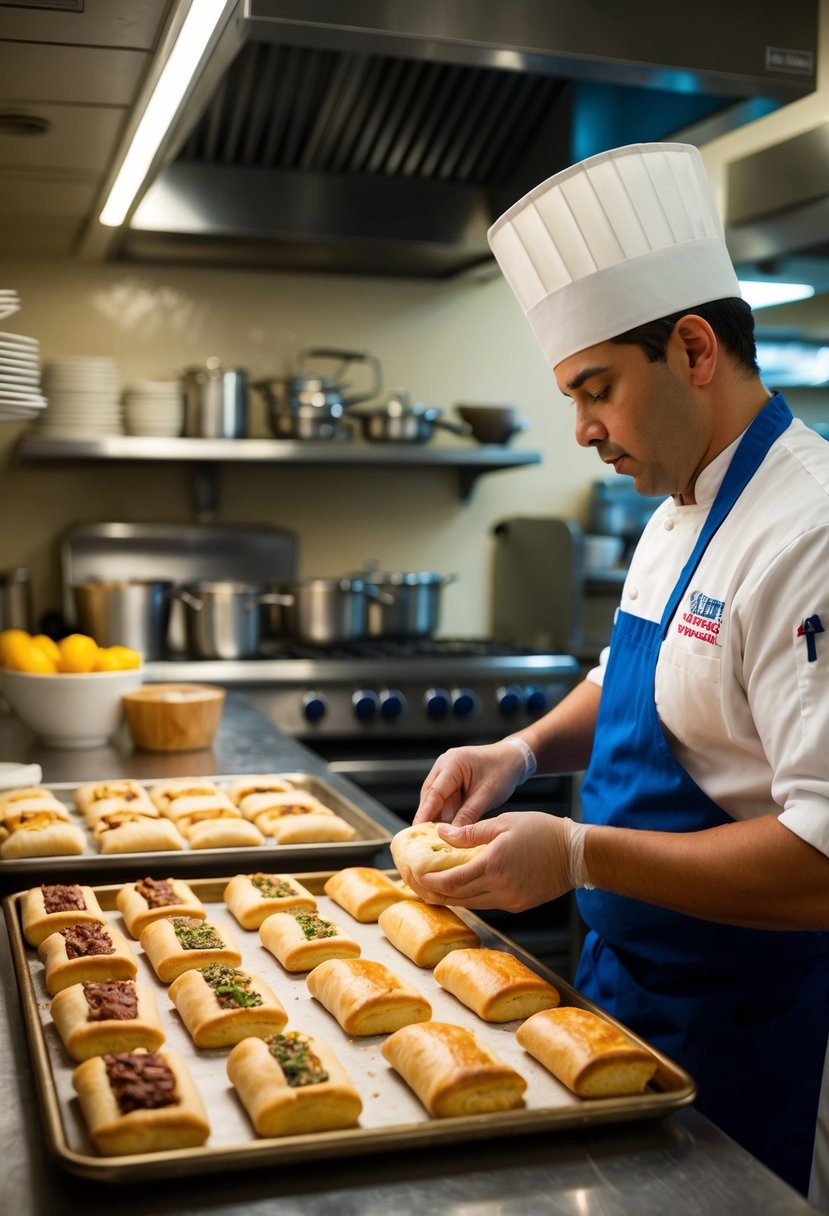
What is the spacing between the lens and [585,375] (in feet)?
5.26

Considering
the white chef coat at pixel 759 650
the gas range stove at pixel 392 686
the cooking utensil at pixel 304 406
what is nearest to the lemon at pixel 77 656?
the gas range stove at pixel 392 686

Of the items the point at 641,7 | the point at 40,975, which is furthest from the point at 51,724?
the point at 641,7

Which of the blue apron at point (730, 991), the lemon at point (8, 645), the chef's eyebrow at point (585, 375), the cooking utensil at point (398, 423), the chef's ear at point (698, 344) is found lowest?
the blue apron at point (730, 991)

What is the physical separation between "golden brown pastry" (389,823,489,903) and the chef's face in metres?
0.53

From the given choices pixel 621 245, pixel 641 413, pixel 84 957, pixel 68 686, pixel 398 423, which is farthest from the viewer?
pixel 398 423

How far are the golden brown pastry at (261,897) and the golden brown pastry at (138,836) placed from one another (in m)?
0.18

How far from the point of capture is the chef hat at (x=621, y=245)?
5.29 feet

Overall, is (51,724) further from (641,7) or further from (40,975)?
(641,7)

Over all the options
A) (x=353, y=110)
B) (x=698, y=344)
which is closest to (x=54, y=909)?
(x=698, y=344)

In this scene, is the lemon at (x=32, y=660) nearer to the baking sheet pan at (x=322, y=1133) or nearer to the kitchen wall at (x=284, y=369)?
the baking sheet pan at (x=322, y=1133)

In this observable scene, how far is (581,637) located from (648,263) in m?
2.62

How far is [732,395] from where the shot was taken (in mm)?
1598

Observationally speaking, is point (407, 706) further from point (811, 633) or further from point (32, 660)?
point (811, 633)

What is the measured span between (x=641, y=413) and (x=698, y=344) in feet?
0.37
